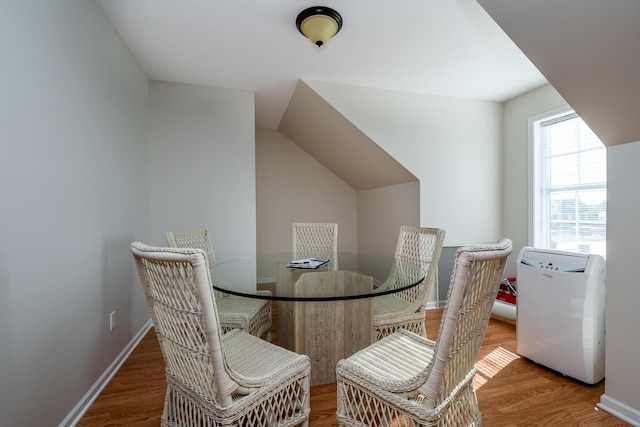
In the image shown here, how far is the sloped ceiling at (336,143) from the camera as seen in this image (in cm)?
324

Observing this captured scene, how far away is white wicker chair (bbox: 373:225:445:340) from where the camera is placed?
1872 mm

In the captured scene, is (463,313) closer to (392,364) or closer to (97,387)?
(392,364)

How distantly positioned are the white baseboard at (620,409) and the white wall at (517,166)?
5.95 ft

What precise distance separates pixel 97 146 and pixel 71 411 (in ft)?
4.75

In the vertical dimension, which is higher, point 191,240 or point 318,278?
point 191,240

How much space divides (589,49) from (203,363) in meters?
1.94

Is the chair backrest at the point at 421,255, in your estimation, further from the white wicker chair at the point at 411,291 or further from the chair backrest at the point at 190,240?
the chair backrest at the point at 190,240

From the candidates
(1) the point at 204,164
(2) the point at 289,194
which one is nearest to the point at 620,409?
(1) the point at 204,164

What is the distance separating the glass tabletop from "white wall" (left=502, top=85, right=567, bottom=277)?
1860 millimetres

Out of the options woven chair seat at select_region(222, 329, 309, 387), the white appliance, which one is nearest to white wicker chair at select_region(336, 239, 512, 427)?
woven chair seat at select_region(222, 329, 309, 387)

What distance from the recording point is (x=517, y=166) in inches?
133

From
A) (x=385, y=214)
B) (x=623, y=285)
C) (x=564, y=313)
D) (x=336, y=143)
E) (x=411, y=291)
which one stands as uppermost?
(x=336, y=143)

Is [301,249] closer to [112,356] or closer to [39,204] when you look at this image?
[112,356]

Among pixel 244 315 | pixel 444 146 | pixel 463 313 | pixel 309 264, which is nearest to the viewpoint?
pixel 463 313
